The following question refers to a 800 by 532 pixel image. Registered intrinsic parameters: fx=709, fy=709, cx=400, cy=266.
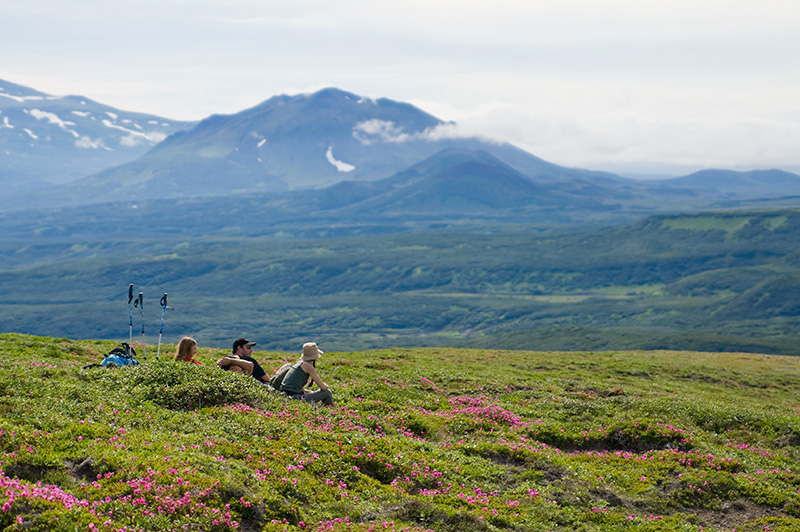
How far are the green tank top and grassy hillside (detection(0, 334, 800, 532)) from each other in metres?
1.34

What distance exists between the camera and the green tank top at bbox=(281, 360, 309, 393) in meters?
24.6

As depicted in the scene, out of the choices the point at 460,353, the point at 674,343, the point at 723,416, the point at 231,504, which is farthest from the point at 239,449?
the point at 674,343

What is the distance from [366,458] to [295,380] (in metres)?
6.33

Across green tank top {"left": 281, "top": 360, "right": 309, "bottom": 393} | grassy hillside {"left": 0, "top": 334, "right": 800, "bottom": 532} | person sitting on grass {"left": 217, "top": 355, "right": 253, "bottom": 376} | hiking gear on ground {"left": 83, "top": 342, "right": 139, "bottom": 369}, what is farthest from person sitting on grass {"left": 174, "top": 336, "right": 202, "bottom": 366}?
green tank top {"left": 281, "top": 360, "right": 309, "bottom": 393}

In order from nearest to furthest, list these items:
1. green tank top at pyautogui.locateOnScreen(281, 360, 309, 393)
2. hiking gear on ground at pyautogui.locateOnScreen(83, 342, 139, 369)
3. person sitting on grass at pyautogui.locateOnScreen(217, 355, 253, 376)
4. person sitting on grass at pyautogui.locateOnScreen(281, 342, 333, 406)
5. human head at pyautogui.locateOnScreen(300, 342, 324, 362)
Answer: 1. human head at pyautogui.locateOnScreen(300, 342, 324, 362)
2. person sitting on grass at pyautogui.locateOnScreen(281, 342, 333, 406)
3. green tank top at pyautogui.locateOnScreen(281, 360, 309, 393)
4. person sitting on grass at pyautogui.locateOnScreen(217, 355, 253, 376)
5. hiking gear on ground at pyautogui.locateOnScreen(83, 342, 139, 369)

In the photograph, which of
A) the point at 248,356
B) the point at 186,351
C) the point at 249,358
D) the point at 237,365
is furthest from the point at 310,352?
the point at 186,351

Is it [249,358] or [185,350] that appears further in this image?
[185,350]

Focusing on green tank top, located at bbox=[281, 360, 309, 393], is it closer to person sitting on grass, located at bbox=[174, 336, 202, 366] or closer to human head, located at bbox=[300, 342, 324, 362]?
human head, located at bbox=[300, 342, 324, 362]

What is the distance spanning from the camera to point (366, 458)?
19.1m

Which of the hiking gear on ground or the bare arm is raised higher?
the bare arm

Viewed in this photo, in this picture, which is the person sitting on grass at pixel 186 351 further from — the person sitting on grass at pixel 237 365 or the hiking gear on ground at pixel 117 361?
the person sitting on grass at pixel 237 365

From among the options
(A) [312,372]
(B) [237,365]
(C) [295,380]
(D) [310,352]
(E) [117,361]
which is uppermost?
(D) [310,352]

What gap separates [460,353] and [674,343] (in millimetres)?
137507

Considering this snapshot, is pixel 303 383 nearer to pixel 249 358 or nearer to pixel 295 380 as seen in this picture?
pixel 295 380
